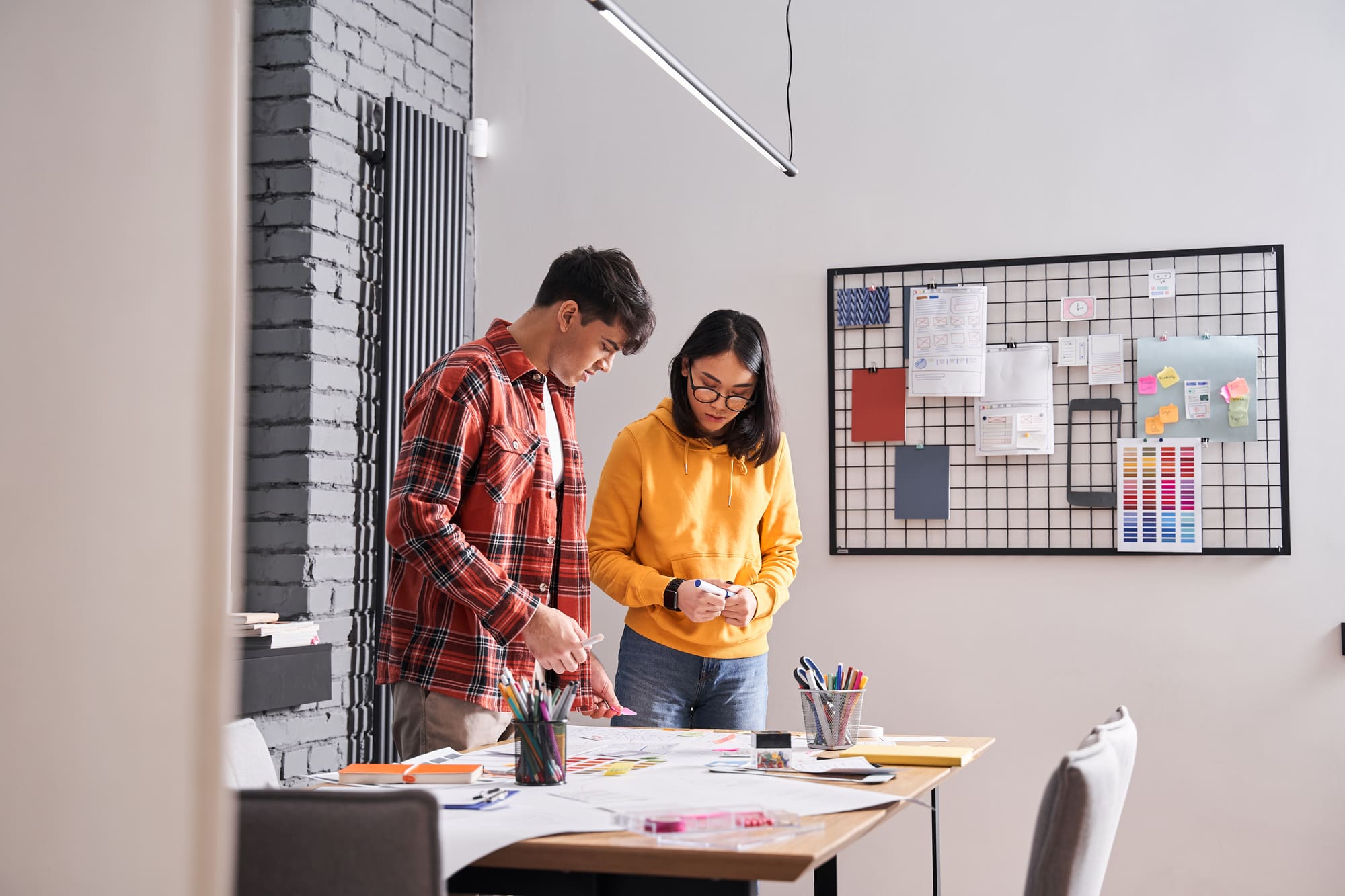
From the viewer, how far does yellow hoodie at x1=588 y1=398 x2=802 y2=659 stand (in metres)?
2.48

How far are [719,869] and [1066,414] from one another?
8.25 ft

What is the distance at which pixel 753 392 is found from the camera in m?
2.62

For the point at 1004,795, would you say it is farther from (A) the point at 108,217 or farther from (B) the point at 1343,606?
(A) the point at 108,217

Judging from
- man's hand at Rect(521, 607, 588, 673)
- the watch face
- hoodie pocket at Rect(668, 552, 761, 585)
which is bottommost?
man's hand at Rect(521, 607, 588, 673)

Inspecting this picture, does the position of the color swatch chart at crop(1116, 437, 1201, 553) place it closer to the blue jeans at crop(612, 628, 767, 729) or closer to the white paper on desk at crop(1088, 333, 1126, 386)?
the white paper on desk at crop(1088, 333, 1126, 386)

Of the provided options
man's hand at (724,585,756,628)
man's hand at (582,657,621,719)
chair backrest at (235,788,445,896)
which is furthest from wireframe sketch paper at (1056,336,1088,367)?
chair backrest at (235,788,445,896)

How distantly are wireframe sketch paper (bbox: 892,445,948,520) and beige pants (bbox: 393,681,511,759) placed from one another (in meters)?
1.72

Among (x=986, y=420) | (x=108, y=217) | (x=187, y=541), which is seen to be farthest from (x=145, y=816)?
(x=986, y=420)

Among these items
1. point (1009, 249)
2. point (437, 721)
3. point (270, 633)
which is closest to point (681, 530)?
point (437, 721)

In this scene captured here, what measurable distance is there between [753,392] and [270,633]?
1.24 meters

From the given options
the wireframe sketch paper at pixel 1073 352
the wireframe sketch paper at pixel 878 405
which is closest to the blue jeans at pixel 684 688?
the wireframe sketch paper at pixel 878 405

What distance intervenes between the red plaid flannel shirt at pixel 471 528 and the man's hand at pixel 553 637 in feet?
0.06

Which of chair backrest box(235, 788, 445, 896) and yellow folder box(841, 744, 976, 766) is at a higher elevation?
chair backrest box(235, 788, 445, 896)

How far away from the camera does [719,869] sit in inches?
44.4
